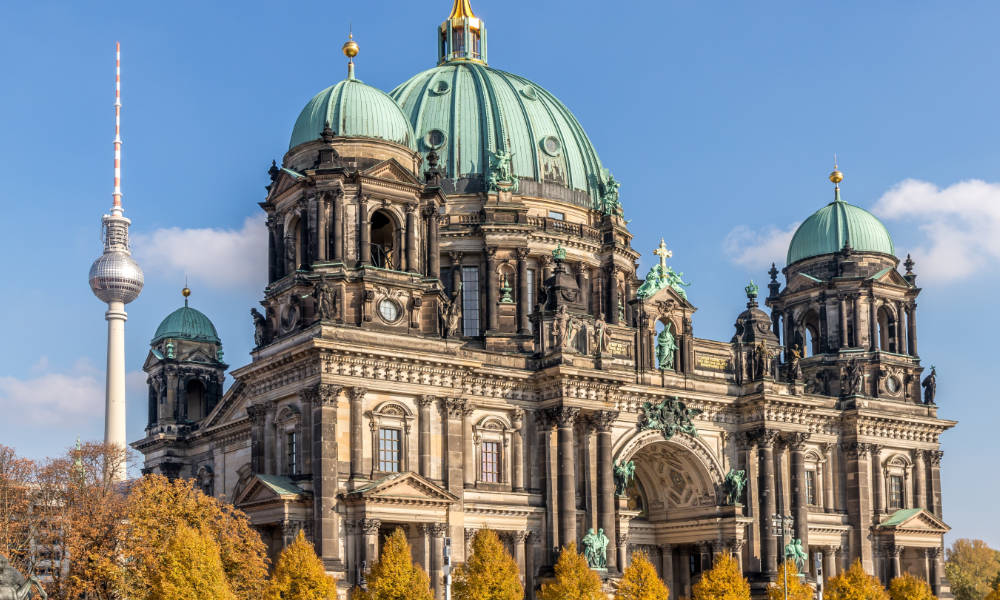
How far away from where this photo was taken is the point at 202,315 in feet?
320

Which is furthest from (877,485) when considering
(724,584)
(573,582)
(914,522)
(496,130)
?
(496,130)

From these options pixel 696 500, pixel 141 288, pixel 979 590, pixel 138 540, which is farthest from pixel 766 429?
pixel 141 288

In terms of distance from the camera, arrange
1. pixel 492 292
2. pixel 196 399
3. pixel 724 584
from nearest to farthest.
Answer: pixel 724 584 → pixel 492 292 → pixel 196 399

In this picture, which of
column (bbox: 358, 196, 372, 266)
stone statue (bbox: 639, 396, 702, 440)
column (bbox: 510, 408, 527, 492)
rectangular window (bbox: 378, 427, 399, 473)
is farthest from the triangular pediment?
column (bbox: 358, 196, 372, 266)

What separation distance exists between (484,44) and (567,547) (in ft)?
138

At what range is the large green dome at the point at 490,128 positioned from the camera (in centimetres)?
8744

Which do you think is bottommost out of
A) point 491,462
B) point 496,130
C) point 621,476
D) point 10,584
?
point 10,584

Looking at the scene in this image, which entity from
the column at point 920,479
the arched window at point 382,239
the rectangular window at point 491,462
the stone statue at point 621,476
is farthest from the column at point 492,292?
the column at point 920,479

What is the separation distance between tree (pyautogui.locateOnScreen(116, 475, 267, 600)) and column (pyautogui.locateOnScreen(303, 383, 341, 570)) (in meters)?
2.82

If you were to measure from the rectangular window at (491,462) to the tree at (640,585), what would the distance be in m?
8.56

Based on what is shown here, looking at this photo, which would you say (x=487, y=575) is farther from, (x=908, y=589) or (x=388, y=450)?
(x=908, y=589)

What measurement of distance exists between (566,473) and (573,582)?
719 cm

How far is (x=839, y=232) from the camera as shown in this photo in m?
94.2

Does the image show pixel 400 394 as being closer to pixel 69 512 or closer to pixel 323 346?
pixel 323 346
